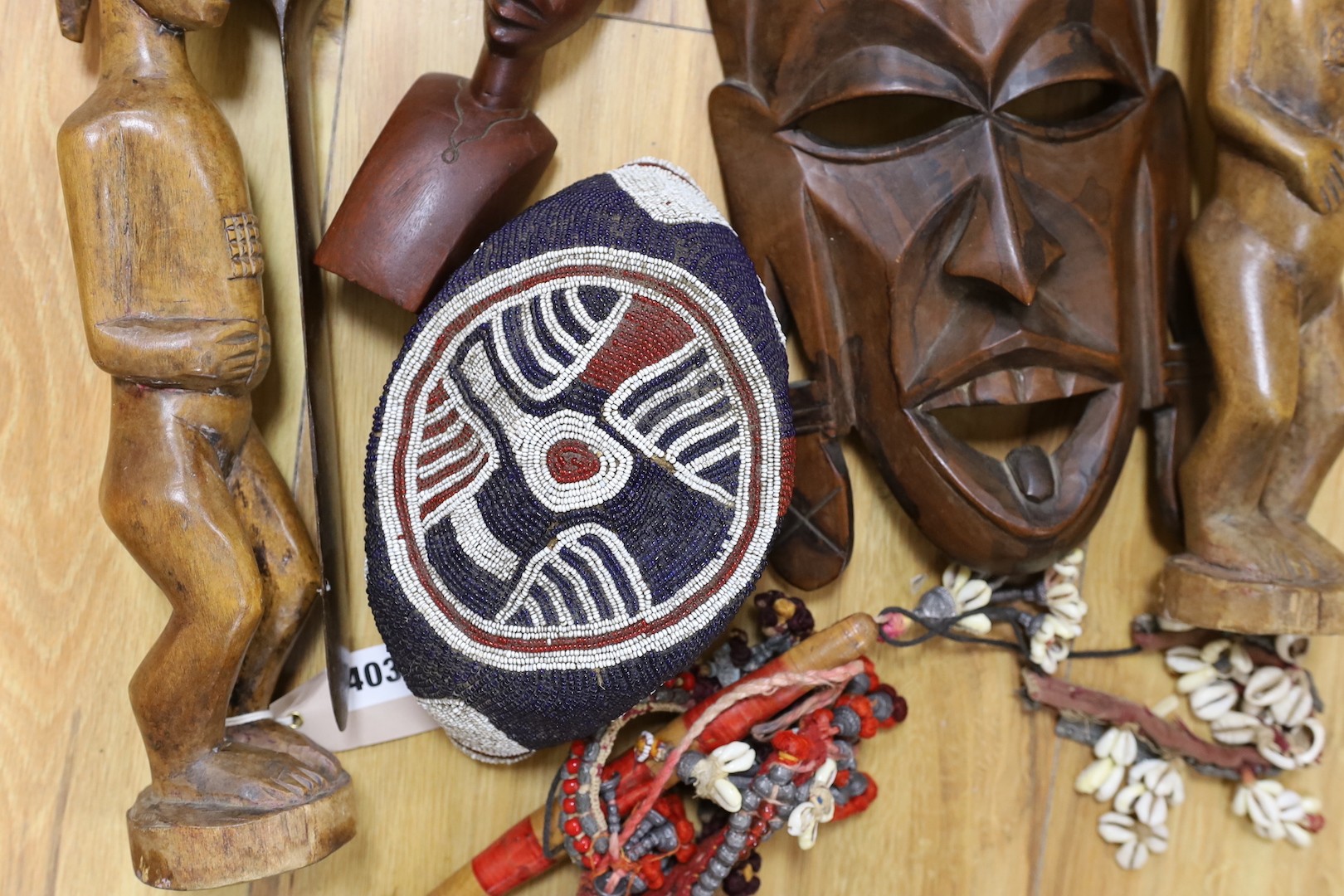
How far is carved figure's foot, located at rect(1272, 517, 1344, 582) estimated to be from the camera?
80 centimetres

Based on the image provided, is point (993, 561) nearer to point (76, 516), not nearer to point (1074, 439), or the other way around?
point (1074, 439)

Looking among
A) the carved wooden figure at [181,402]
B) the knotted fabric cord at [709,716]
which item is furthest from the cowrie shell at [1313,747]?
the carved wooden figure at [181,402]

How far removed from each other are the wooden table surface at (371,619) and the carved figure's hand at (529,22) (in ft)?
0.33

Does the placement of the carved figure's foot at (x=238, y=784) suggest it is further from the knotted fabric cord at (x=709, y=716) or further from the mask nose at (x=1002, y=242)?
the mask nose at (x=1002, y=242)

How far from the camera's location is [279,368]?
2.66 ft

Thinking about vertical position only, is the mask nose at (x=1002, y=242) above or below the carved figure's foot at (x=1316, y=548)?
above

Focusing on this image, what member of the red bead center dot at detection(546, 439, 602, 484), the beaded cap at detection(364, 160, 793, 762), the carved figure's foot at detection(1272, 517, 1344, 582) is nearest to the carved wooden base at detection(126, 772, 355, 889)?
the beaded cap at detection(364, 160, 793, 762)

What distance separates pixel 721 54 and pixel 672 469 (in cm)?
33

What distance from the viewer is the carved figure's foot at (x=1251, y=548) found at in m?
0.80

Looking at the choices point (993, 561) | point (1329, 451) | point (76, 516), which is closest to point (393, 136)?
point (76, 516)

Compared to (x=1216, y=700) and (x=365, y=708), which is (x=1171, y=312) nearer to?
(x=1216, y=700)

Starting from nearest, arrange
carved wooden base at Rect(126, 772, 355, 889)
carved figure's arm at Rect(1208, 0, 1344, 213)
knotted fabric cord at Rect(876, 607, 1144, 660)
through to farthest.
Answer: carved wooden base at Rect(126, 772, 355, 889) < carved figure's arm at Rect(1208, 0, 1344, 213) < knotted fabric cord at Rect(876, 607, 1144, 660)

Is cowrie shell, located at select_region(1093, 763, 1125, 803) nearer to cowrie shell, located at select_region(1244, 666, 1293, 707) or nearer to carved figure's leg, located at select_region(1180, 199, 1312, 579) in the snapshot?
cowrie shell, located at select_region(1244, 666, 1293, 707)

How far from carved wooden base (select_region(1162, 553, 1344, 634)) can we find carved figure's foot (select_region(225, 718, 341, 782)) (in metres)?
0.63
